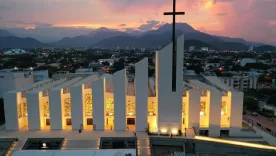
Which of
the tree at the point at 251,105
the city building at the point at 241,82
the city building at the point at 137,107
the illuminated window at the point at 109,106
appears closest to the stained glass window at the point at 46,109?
the city building at the point at 137,107

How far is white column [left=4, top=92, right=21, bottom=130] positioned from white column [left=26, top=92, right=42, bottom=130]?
119 cm

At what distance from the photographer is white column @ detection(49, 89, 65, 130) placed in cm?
2053

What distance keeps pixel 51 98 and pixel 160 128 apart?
32.1 feet

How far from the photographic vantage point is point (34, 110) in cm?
2064

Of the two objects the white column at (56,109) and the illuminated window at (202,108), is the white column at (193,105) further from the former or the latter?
the white column at (56,109)

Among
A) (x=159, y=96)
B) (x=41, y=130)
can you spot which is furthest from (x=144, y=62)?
(x=41, y=130)

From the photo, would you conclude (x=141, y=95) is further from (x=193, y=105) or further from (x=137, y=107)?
(x=193, y=105)

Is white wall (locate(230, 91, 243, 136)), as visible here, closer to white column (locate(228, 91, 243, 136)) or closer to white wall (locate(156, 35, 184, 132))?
white column (locate(228, 91, 243, 136))

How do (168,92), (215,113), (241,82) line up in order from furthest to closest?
(241,82), (215,113), (168,92)

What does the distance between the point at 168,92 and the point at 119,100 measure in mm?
4266

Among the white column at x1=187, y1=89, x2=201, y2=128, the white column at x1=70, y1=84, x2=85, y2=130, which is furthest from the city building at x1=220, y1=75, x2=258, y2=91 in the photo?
the white column at x1=70, y1=84, x2=85, y2=130

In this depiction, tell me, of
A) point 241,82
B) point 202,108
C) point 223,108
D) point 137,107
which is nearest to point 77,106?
point 137,107

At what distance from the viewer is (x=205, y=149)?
18.5 m

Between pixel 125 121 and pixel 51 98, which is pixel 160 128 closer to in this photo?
pixel 125 121
